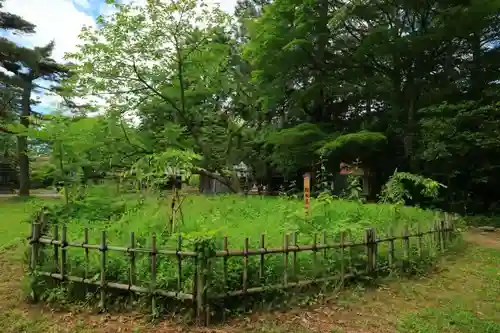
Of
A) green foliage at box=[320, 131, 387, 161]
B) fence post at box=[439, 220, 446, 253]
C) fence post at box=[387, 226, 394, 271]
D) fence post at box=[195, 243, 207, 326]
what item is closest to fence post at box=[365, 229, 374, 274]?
fence post at box=[387, 226, 394, 271]

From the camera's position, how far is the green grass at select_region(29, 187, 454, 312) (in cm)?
394

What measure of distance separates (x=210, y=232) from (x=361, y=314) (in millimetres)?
1881

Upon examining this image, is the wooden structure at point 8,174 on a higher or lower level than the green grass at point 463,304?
higher

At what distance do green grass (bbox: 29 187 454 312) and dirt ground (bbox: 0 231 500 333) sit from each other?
0.35 metres

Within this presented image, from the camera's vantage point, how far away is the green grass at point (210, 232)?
3938 millimetres

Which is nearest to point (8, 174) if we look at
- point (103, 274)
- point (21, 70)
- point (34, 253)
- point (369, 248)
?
point (21, 70)

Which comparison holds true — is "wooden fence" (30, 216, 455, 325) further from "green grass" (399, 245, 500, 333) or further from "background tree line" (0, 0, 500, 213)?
"background tree line" (0, 0, 500, 213)

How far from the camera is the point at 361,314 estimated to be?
4.11 m

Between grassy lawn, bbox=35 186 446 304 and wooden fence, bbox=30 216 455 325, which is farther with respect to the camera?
grassy lawn, bbox=35 186 446 304

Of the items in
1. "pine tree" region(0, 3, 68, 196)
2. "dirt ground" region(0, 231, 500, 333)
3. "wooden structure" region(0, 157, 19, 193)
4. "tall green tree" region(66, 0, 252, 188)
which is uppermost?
"pine tree" region(0, 3, 68, 196)

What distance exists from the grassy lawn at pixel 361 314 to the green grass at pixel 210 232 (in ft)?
1.22

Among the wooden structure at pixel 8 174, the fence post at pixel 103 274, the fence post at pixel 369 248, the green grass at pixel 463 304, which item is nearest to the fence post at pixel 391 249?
the fence post at pixel 369 248

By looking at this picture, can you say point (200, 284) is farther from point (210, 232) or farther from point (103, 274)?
point (103, 274)

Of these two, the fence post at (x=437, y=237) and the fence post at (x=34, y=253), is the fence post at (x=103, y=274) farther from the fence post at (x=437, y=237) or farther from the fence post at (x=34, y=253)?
the fence post at (x=437, y=237)
